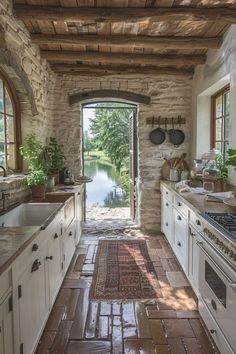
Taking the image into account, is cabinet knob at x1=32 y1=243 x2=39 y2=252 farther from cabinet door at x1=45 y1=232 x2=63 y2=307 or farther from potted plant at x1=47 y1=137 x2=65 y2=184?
potted plant at x1=47 y1=137 x2=65 y2=184

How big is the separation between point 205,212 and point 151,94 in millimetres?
3042

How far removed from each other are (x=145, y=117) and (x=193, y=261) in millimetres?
2791

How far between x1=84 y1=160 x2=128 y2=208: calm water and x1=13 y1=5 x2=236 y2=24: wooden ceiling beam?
5.41 meters

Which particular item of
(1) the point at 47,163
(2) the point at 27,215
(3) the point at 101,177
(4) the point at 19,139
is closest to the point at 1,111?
(4) the point at 19,139

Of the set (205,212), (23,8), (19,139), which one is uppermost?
(23,8)

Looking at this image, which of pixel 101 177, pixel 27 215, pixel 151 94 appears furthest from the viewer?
pixel 101 177

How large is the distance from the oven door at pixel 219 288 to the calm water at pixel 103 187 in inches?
231

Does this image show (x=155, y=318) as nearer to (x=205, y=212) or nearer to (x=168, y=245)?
(x=205, y=212)

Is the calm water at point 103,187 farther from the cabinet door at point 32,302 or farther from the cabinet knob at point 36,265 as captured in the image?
the cabinet knob at point 36,265

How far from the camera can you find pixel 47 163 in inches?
160

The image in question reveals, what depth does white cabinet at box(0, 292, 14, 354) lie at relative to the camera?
55.7 inches

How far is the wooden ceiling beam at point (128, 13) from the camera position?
293 centimetres

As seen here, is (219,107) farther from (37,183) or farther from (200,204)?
(37,183)

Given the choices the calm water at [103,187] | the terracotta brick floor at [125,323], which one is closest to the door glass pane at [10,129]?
the terracotta brick floor at [125,323]
